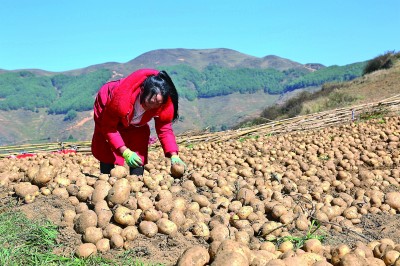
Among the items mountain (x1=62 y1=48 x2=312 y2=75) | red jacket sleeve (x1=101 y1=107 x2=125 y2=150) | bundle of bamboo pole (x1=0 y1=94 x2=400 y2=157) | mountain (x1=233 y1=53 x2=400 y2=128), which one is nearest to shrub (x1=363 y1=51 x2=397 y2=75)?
mountain (x1=233 y1=53 x2=400 y2=128)

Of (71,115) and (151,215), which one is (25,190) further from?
(71,115)

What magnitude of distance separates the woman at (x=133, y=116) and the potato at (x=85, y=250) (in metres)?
1.41

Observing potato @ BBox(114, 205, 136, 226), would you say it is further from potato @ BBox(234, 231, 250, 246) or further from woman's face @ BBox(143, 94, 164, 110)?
woman's face @ BBox(143, 94, 164, 110)

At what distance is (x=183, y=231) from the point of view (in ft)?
7.74

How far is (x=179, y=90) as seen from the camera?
11531 cm

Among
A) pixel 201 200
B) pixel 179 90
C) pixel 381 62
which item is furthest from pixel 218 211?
pixel 179 90

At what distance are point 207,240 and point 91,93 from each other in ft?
360

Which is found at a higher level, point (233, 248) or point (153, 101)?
point (153, 101)

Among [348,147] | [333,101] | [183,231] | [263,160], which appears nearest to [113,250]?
[183,231]

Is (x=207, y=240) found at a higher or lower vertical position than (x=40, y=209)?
lower

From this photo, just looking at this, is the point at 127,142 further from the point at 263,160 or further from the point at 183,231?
the point at 263,160

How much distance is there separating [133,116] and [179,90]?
112 m

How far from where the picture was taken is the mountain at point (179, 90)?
288 ft

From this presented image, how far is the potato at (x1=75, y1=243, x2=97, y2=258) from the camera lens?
2100mm
